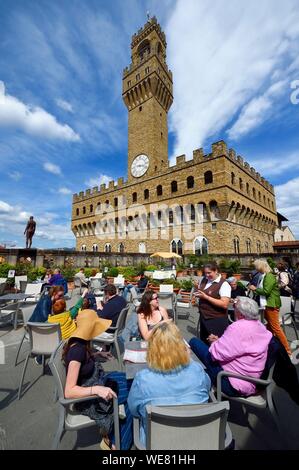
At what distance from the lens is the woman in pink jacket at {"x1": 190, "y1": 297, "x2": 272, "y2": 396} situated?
220 cm

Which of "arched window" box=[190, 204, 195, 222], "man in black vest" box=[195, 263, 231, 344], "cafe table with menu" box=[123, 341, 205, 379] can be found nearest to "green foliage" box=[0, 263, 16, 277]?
"cafe table with menu" box=[123, 341, 205, 379]

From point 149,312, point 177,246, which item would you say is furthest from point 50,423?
point 177,246

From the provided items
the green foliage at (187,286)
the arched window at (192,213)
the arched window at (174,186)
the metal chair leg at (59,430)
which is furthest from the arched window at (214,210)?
the metal chair leg at (59,430)

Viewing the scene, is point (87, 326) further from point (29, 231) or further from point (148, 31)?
point (148, 31)

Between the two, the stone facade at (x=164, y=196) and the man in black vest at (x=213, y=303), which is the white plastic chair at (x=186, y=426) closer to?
the man in black vest at (x=213, y=303)

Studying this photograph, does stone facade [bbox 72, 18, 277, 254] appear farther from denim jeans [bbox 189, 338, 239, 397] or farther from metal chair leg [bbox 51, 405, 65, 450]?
metal chair leg [bbox 51, 405, 65, 450]

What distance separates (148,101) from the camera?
90.7 feet

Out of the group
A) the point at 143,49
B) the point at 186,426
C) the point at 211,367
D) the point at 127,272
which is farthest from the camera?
the point at 143,49

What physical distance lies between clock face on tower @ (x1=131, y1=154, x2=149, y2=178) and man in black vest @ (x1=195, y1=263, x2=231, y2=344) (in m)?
25.2

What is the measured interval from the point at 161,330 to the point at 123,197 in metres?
28.7

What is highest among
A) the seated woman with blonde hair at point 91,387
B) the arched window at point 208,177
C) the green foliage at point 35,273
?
the arched window at point 208,177

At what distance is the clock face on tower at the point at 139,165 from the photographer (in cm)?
2741

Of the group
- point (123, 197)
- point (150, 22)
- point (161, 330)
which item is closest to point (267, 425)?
point (161, 330)

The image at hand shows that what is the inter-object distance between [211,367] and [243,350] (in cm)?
53
